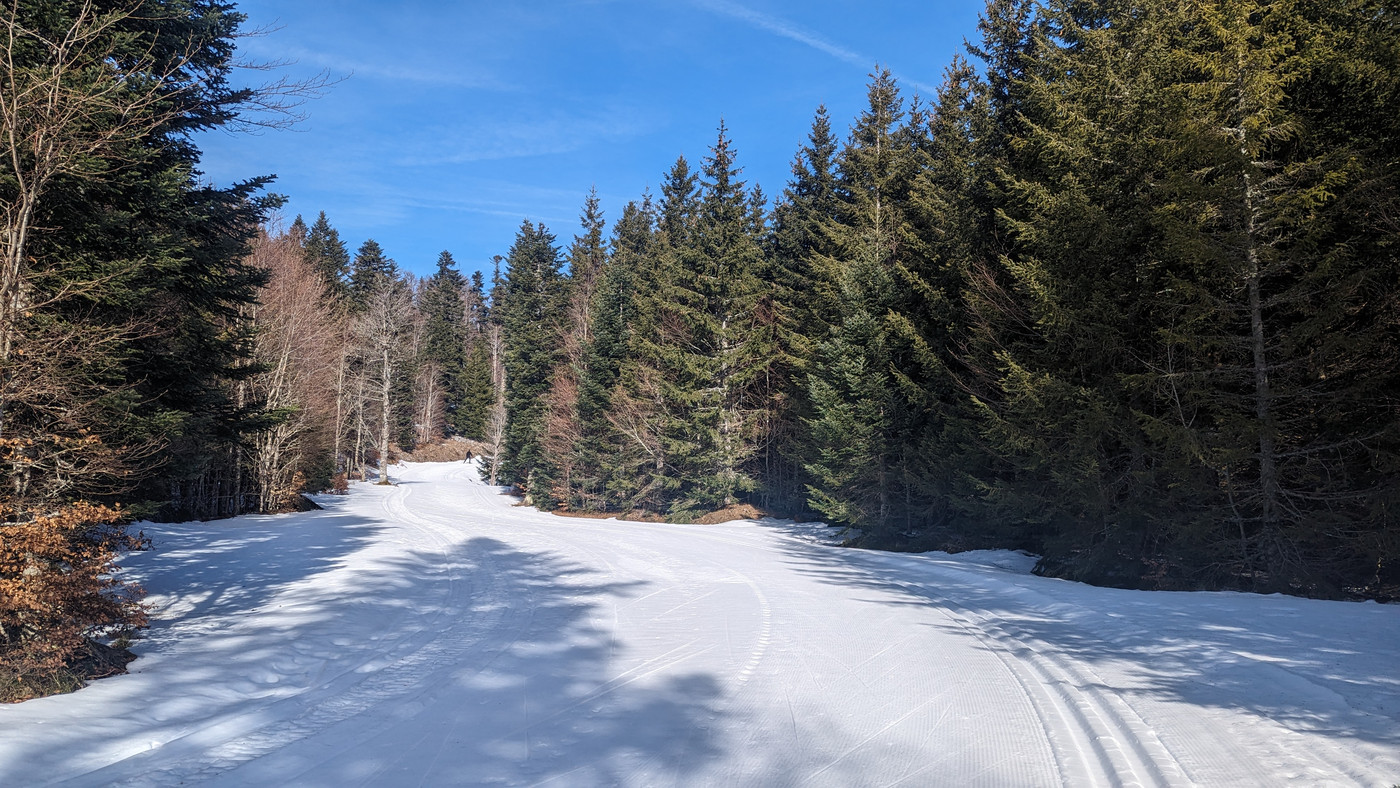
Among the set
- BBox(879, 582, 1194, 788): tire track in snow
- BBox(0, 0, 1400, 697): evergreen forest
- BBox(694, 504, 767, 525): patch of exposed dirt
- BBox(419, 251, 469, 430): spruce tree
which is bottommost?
BBox(694, 504, 767, 525): patch of exposed dirt

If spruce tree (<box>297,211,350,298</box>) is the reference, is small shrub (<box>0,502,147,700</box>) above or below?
below

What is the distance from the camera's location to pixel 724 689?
5.66 meters

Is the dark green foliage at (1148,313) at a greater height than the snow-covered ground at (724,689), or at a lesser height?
greater

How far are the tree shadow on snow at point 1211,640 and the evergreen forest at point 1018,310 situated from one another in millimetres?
2190

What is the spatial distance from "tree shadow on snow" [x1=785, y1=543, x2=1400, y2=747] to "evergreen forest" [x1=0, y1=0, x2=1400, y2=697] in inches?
86.2

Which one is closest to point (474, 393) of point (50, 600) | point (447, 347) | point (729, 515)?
point (447, 347)

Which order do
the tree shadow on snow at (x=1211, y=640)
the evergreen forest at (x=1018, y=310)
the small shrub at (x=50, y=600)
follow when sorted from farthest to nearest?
the evergreen forest at (x=1018, y=310), the small shrub at (x=50, y=600), the tree shadow on snow at (x=1211, y=640)

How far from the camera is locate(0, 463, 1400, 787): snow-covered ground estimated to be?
4.10 metres

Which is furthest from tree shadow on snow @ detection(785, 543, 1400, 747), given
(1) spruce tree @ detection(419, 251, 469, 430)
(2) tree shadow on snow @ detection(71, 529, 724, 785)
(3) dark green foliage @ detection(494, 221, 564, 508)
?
(1) spruce tree @ detection(419, 251, 469, 430)

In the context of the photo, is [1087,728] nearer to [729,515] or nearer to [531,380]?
[729,515]

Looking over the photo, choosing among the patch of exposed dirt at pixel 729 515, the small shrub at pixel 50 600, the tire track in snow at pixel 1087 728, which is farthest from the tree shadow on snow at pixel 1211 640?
the patch of exposed dirt at pixel 729 515

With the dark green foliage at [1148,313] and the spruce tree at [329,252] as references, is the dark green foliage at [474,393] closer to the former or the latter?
the spruce tree at [329,252]

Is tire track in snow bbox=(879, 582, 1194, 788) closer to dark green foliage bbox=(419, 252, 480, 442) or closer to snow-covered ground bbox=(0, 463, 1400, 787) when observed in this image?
snow-covered ground bbox=(0, 463, 1400, 787)

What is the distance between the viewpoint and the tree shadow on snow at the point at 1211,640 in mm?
4727
